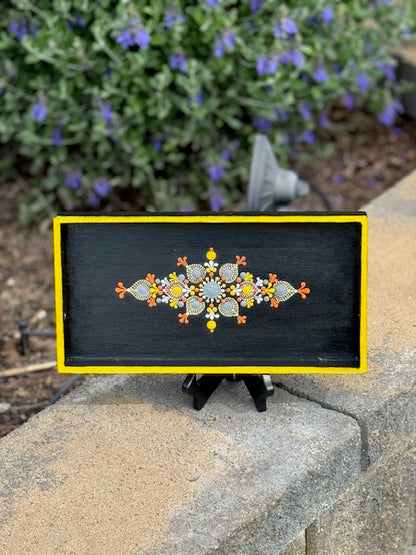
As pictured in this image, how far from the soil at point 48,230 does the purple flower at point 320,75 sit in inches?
16.7

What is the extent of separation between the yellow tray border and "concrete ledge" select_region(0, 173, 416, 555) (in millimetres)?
131

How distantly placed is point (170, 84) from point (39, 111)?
1.38ft

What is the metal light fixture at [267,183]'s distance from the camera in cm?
282

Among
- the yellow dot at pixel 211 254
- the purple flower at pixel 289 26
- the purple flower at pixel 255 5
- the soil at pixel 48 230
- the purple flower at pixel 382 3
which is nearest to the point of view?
the yellow dot at pixel 211 254

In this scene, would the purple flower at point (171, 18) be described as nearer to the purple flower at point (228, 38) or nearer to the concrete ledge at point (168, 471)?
the purple flower at point (228, 38)

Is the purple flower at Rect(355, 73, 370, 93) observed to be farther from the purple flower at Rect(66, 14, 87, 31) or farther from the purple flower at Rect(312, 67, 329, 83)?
the purple flower at Rect(66, 14, 87, 31)

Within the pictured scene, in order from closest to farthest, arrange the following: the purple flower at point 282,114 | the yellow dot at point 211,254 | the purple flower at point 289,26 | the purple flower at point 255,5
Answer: the yellow dot at point 211,254 < the purple flower at point 289,26 < the purple flower at point 255,5 < the purple flower at point 282,114

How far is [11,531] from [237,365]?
0.49 meters

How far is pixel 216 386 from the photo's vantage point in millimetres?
2082

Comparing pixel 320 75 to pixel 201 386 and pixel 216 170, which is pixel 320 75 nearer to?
pixel 216 170

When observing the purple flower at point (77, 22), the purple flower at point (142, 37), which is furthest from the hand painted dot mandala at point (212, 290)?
the purple flower at point (77, 22)

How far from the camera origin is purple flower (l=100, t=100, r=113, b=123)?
3197 millimetres

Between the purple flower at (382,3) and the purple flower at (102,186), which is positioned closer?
the purple flower at (102,186)

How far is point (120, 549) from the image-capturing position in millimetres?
1717
